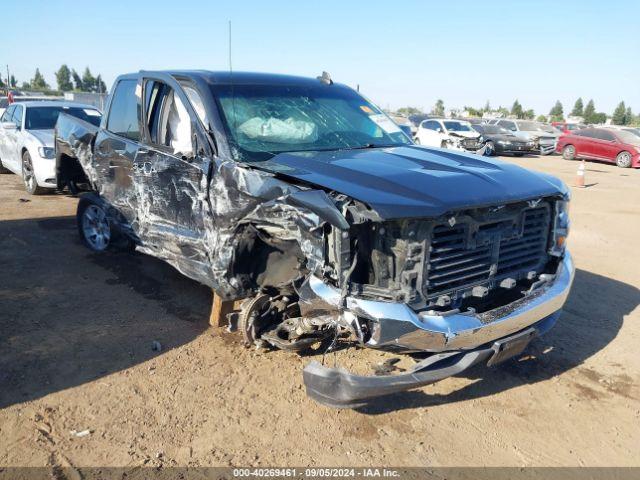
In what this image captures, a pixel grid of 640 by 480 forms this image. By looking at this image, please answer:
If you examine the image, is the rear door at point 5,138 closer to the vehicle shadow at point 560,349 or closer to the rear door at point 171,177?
the rear door at point 171,177

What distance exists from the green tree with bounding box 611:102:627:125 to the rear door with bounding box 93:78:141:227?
280ft

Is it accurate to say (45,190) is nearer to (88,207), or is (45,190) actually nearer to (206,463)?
(88,207)

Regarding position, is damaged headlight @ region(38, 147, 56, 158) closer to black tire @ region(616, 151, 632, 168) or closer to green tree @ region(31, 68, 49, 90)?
black tire @ region(616, 151, 632, 168)

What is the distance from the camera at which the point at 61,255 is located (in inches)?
245

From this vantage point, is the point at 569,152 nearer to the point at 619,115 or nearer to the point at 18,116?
the point at 18,116

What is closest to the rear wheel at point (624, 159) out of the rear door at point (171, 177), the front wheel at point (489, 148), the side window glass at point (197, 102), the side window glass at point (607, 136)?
the side window glass at point (607, 136)

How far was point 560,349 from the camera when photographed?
4375mm

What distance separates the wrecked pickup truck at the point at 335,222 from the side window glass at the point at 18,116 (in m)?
5.86

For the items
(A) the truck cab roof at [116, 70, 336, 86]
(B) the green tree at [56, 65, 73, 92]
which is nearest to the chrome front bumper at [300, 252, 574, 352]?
(A) the truck cab roof at [116, 70, 336, 86]

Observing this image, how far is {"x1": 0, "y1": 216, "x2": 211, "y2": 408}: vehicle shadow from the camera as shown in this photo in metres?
3.74

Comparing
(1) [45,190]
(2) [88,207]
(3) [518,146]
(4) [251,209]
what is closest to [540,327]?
(4) [251,209]

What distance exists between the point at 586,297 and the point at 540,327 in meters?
2.23

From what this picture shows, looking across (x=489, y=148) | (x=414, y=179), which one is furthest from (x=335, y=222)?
(x=489, y=148)

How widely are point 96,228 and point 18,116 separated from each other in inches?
213
